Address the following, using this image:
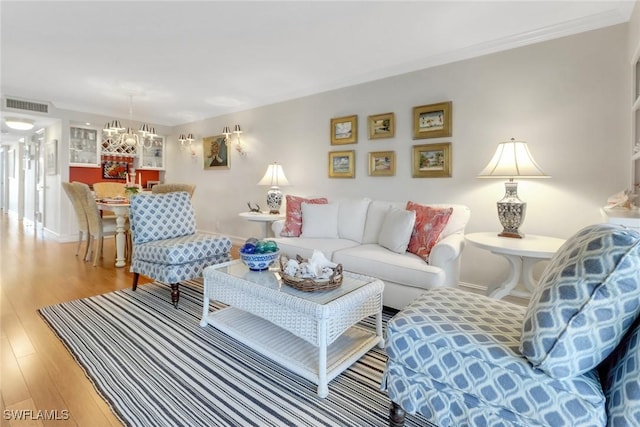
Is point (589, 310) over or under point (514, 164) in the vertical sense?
under

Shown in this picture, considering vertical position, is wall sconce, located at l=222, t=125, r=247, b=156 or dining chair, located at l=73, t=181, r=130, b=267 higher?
wall sconce, located at l=222, t=125, r=247, b=156

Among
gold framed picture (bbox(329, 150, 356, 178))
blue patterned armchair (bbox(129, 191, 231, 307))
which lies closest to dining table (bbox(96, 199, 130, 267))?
blue patterned armchair (bbox(129, 191, 231, 307))

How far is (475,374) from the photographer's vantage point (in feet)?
3.44

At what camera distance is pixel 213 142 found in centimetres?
550

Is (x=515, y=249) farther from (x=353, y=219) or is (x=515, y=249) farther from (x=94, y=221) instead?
(x=94, y=221)

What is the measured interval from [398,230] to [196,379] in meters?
1.84

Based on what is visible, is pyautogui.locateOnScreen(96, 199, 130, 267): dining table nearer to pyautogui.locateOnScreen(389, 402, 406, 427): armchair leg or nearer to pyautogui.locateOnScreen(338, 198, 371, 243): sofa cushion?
pyautogui.locateOnScreen(338, 198, 371, 243): sofa cushion

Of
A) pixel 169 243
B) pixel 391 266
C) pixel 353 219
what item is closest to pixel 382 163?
pixel 353 219

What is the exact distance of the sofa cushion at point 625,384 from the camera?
0.83 meters

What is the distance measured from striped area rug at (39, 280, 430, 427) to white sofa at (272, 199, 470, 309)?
352 mm

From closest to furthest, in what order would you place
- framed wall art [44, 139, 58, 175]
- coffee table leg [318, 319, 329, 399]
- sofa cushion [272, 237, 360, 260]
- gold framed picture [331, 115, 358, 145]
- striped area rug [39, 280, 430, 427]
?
striped area rug [39, 280, 430, 427] < coffee table leg [318, 319, 329, 399] < sofa cushion [272, 237, 360, 260] < gold framed picture [331, 115, 358, 145] < framed wall art [44, 139, 58, 175]

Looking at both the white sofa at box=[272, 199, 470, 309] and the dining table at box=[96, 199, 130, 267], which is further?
the dining table at box=[96, 199, 130, 267]

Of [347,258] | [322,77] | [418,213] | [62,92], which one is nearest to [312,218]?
[347,258]

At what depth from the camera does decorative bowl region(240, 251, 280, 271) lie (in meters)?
2.16
